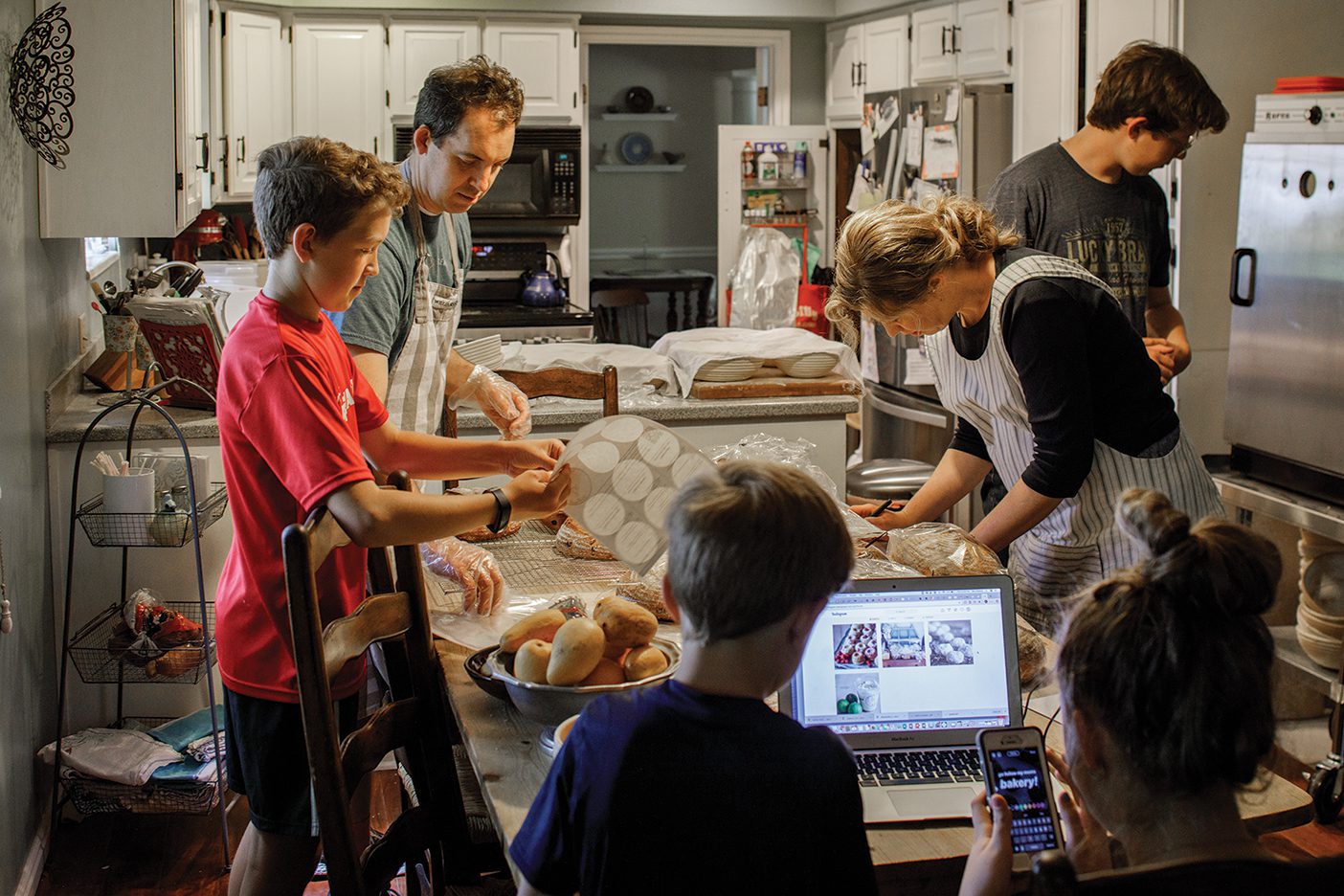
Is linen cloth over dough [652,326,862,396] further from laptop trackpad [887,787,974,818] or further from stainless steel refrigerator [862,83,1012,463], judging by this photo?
laptop trackpad [887,787,974,818]

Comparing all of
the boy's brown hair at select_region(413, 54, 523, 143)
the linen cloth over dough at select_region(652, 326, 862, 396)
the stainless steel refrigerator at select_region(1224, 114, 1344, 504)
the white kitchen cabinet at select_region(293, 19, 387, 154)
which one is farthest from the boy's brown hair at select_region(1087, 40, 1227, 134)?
the white kitchen cabinet at select_region(293, 19, 387, 154)

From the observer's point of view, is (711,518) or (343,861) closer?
(711,518)

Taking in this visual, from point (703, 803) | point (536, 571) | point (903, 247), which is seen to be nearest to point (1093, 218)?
point (903, 247)

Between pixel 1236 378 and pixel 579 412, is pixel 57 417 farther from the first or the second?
pixel 1236 378

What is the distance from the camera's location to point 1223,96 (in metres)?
3.82

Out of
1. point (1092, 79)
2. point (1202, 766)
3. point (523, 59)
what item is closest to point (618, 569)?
point (1202, 766)

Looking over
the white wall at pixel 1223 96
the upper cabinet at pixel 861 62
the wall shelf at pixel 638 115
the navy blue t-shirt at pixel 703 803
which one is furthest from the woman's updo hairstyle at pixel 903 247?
the wall shelf at pixel 638 115

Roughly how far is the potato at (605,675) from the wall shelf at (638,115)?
6712mm

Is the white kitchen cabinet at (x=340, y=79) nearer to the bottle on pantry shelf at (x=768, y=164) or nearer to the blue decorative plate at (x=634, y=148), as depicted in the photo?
the bottle on pantry shelf at (x=768, y=164)

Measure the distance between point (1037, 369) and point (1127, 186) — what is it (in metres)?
1.10

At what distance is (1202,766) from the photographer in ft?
3.29

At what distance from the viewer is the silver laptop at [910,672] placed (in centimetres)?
147

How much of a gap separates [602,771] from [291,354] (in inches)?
31.8

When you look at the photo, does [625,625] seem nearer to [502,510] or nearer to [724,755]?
[502,510]
